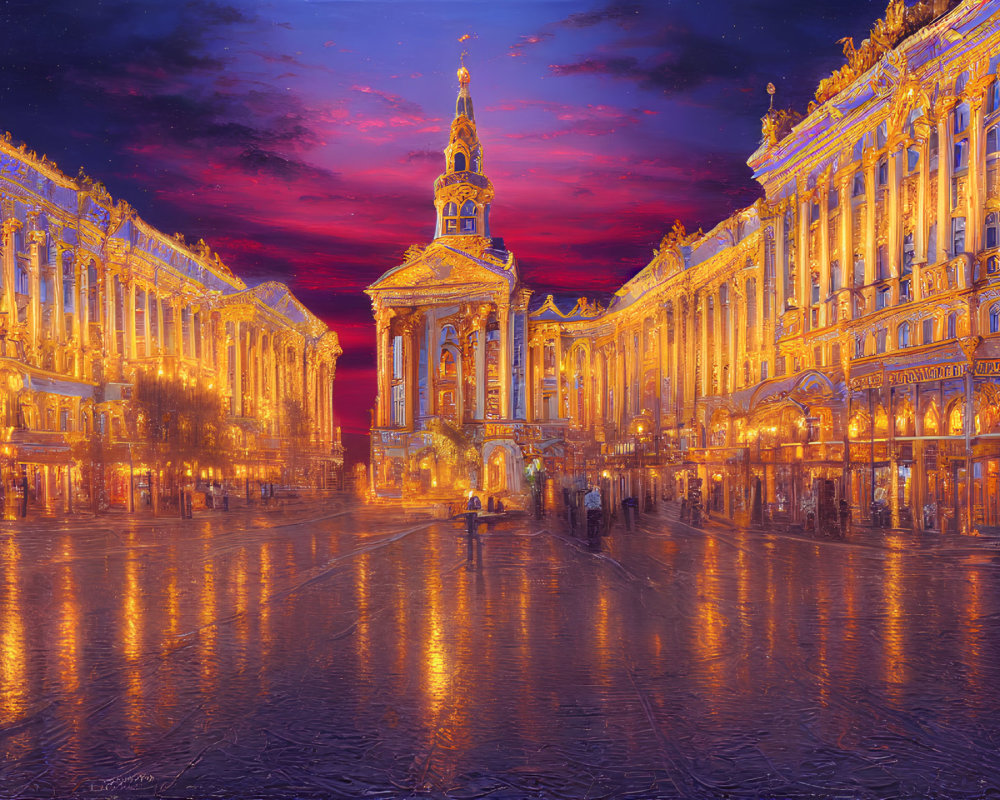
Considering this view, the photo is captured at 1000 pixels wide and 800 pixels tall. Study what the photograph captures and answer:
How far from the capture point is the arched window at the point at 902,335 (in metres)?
34.1

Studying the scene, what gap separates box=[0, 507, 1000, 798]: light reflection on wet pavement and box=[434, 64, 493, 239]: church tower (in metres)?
74.5

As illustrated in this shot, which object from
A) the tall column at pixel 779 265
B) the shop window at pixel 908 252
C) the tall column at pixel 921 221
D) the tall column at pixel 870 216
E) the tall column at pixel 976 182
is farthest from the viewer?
the tall column at pixel 779 265

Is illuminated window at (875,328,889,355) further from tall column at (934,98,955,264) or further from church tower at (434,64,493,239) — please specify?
church tower at (434,64,493,239)

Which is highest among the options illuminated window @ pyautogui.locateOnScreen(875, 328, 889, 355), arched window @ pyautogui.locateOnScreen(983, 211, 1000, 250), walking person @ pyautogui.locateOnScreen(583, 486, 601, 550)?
arched window @ pyautogui.locateOnScreen(983, 211, 1000, 250)

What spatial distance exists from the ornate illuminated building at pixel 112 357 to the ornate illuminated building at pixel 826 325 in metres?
11.4

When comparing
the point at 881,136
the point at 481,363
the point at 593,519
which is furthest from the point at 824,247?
the point at 481,363

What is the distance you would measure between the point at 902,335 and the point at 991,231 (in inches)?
202

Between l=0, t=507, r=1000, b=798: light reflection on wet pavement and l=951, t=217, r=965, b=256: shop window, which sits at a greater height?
l=951, t=217, r=965, b=256: shop window

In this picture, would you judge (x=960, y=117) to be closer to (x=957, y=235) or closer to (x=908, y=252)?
(x=957, y=235)

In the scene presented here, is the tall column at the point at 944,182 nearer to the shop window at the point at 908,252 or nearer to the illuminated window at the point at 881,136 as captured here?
the shop window at the point at 908,252

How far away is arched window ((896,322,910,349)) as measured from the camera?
112ft

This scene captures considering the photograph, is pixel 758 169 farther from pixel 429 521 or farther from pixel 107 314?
pixel 107 314

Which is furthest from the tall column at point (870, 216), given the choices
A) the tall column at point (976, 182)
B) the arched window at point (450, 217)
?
the arched window at point (450, 217)

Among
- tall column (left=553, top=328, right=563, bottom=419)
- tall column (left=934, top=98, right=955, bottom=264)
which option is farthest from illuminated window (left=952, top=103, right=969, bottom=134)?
tall column (left=553, top=328, right=563, bottom=419)
